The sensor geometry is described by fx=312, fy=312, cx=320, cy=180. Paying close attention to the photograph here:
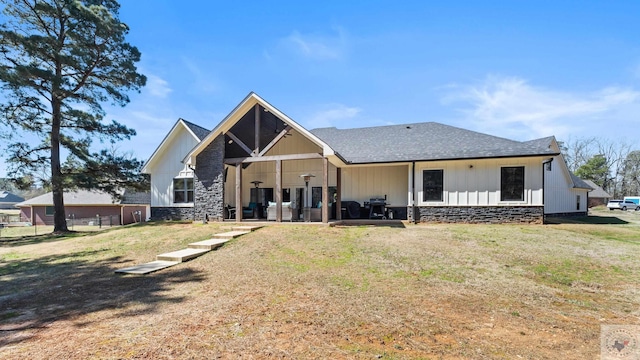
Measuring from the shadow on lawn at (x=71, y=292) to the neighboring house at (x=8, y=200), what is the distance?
301 ft

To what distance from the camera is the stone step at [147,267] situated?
7945 mm

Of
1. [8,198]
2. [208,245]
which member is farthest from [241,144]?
[8,198]

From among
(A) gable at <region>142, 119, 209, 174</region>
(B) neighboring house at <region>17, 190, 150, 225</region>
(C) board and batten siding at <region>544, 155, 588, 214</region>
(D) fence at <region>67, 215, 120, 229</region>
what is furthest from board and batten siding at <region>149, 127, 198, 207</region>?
(C) board and batten siding at <region>544, 155, 588, 214</region>

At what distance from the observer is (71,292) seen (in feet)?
21.8

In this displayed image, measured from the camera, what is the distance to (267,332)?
421 cm

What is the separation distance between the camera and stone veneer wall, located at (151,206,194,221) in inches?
707

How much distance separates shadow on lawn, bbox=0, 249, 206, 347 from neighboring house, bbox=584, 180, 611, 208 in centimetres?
5163

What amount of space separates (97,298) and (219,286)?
7.58 ft

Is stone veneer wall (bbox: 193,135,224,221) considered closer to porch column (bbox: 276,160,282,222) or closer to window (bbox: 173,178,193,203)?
window (bbox: 173,178,193,203)

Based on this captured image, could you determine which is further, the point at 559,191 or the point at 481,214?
the point at 559,191

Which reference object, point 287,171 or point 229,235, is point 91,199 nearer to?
point 287,171

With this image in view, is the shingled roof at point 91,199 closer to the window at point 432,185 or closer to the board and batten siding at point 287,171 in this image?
the board and batten siding at point 287,171

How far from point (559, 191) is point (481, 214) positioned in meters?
8.16

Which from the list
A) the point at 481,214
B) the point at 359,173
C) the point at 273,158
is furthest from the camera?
the point at 359,173
